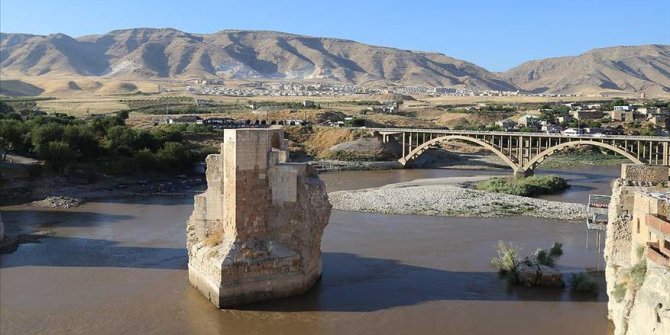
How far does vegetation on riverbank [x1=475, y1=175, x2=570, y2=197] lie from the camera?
44394 millimetres

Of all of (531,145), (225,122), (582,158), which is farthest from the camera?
(225,122)

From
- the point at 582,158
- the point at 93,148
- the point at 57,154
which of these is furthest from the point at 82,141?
the point at 582,158

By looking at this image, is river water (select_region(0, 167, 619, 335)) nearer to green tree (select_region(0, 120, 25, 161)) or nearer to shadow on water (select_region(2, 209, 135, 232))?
shadow on water (select_region(2, 209, 135, 232))

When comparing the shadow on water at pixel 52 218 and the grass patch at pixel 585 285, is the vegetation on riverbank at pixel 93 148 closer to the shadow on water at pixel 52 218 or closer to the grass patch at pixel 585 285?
the shadow on water at pixel 52 218

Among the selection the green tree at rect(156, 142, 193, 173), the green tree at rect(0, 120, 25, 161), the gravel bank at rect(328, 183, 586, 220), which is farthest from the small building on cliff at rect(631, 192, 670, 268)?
the green tree at rect(0, 120, 25, 161)

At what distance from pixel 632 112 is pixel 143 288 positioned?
79129 mm

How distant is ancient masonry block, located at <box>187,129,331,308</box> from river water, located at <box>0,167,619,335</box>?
23.4 inches

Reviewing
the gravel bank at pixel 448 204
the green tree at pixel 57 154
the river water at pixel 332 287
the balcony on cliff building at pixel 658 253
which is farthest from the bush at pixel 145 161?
the balcony on cliff building at pixel 658 253

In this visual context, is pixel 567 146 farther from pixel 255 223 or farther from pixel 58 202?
pixel 255 223

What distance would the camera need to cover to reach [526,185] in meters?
45.2

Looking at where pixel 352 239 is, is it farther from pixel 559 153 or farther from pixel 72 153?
pixel 559 153

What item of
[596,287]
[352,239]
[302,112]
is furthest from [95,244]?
[302,112]

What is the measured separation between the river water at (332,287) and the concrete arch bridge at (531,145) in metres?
17.4

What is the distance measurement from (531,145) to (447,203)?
19442 millimetres
